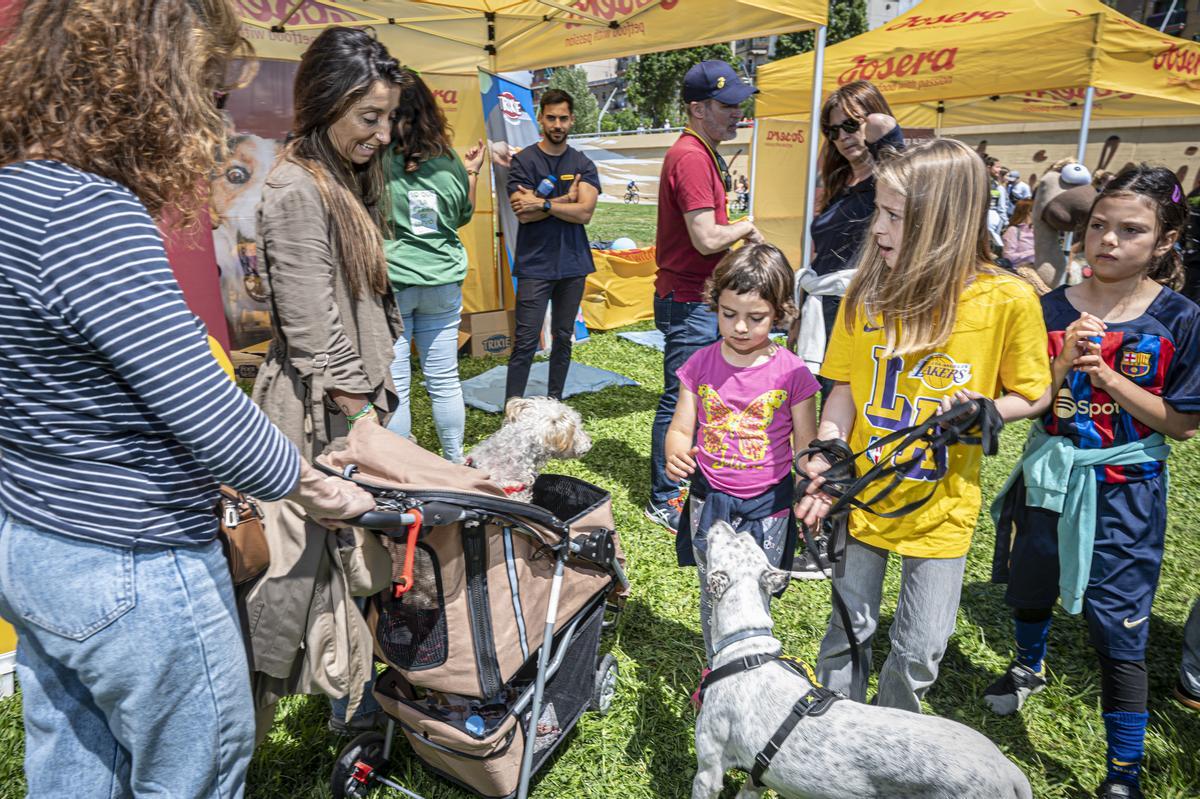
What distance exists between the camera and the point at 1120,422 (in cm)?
231

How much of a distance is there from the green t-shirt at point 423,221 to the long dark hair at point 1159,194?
302 cm

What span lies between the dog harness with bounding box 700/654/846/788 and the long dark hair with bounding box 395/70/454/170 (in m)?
2.97

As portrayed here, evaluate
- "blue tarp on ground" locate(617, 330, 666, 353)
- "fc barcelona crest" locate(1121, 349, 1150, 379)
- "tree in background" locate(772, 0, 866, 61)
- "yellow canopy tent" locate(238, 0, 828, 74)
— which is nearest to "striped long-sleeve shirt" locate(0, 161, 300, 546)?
"fc barcelona crest" locate(1121, 349, 1150, 379)

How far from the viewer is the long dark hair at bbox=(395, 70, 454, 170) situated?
135 inches

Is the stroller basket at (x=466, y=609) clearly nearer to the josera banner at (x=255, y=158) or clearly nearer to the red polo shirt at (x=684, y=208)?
the red polo shirt at (x=684, y=208)

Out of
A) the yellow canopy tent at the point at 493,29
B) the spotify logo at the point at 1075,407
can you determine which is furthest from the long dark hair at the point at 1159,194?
the yellow canopy tent at the point at 493,29

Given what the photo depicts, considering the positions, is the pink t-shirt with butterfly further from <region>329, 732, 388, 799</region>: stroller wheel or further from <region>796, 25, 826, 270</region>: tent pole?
<region>796, 25, 826, 270</region>: tent pole

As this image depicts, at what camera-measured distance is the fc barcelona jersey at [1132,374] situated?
86.3 inches

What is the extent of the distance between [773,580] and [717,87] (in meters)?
2.70


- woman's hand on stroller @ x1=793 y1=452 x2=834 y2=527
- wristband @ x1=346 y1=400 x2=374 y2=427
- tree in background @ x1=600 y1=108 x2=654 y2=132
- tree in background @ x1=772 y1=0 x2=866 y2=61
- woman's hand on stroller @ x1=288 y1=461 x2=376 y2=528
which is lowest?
woman's hand on stroller @ x1=793 y1=452 x2=834 y2=527

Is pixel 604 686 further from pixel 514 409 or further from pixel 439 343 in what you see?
pixel 439 343

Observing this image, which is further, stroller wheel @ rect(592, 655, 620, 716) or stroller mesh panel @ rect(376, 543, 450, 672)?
stroller wheel @ rect(592, 655, 620, 716)

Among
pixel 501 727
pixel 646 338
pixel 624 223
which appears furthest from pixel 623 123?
pixel 501 727

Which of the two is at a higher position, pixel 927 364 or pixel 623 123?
pixel 623 123
